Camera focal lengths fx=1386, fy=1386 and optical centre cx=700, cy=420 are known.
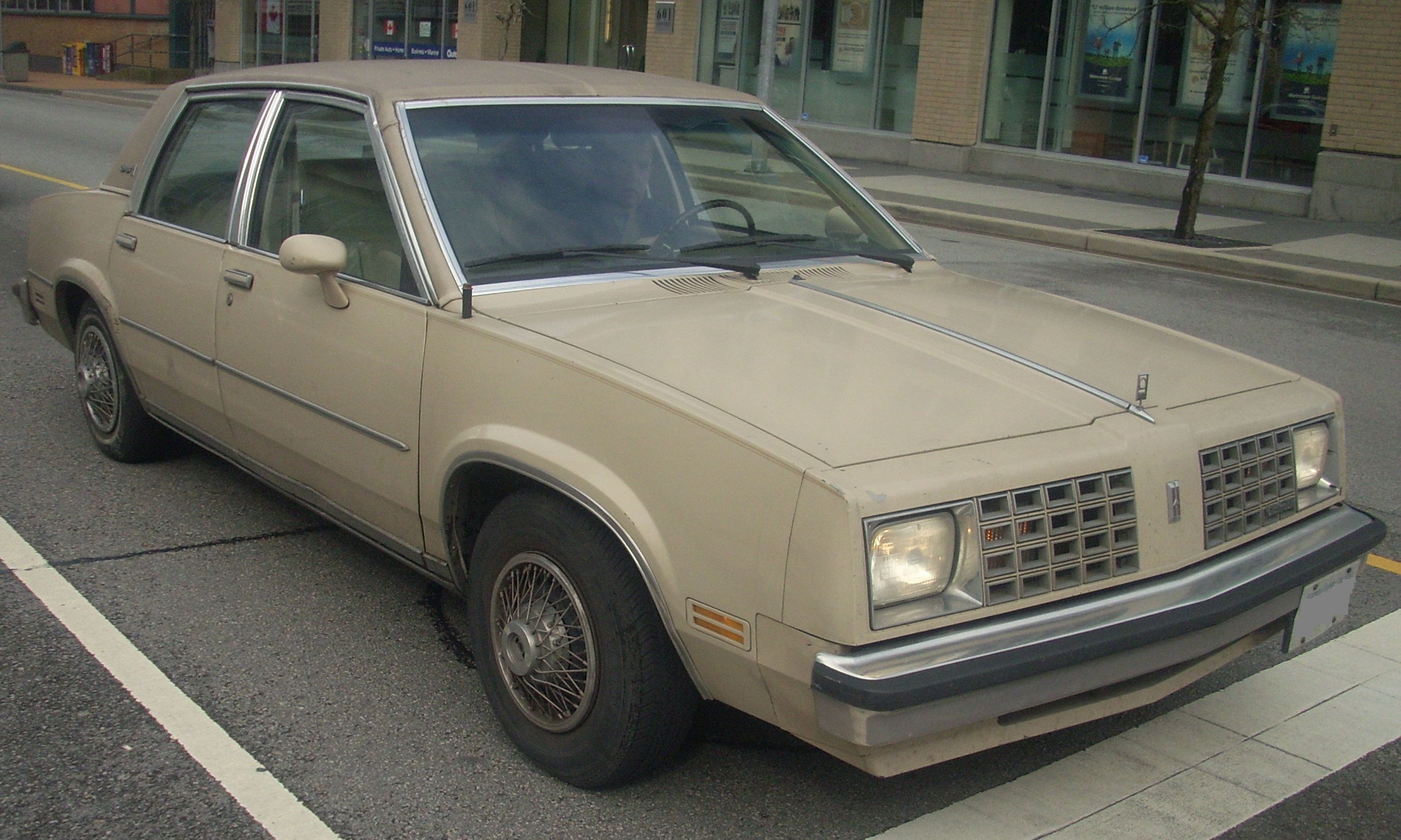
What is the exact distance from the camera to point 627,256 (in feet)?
13.4

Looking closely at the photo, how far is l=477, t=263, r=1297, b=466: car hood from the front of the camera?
3047mm

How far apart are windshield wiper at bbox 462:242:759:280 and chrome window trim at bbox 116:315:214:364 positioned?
4.43 feet

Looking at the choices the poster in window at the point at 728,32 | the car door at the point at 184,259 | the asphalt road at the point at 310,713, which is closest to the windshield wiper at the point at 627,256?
the asphalt road at the point at 310,713

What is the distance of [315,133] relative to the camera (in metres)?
4.49

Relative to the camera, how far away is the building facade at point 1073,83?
1628 centimetres

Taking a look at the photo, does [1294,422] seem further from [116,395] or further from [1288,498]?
[116,395]

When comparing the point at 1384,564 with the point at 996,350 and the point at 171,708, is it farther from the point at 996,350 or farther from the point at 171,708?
the point at 171,708

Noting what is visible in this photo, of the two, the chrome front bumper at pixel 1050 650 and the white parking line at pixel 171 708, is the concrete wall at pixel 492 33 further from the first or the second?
the chrome front bumper at pixel 1050 650

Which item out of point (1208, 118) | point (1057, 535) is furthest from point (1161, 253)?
point (1057, 535)

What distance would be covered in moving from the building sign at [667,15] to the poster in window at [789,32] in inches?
89.5

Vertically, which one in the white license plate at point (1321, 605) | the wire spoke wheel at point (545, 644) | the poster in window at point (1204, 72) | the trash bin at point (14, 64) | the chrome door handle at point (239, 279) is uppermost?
the poster in window at point (1204, 72)

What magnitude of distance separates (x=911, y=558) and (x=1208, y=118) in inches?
504

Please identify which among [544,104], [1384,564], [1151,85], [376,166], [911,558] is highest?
[1151,85]

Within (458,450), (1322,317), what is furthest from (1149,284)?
(458,450)
